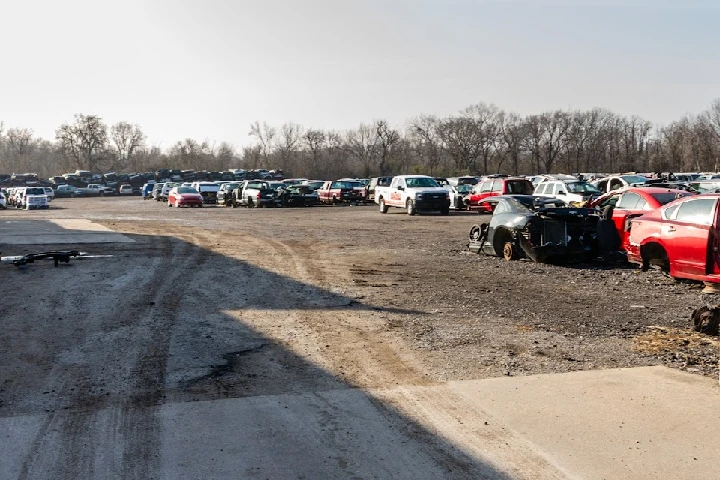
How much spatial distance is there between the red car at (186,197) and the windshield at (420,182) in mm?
16333

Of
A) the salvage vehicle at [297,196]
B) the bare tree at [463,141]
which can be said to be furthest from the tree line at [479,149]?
the salvage vehicle at [297,196]

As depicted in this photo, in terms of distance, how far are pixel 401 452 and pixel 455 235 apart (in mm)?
17854

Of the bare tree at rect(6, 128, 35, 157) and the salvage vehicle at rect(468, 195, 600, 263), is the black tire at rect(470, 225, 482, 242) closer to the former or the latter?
the salvage vehicle at rect(468, 195, 600, 263)

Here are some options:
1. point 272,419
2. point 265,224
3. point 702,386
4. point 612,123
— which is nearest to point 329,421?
point 272,419

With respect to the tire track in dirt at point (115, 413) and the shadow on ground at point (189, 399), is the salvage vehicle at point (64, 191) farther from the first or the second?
the tire track in dirt at point (115, 413)

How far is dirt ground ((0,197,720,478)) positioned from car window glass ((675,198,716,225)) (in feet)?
3.81

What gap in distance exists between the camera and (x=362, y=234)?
76.3 feet

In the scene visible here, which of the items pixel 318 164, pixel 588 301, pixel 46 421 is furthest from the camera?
pixel 318 164

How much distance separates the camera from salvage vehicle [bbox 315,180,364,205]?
4741 centimetres

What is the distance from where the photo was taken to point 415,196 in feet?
112

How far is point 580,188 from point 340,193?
21032mm

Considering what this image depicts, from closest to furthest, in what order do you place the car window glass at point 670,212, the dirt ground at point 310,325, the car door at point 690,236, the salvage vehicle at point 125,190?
the dirt ground at point 310,325 → the car door at point 690,236 → the car window glass at point 670,212 → the salvage vehicle at point 125,190

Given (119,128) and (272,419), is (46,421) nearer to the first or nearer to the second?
(272,419)

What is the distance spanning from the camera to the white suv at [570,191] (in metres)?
28.4
